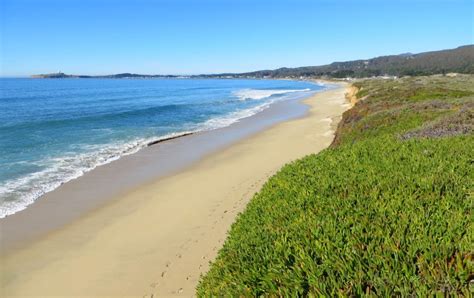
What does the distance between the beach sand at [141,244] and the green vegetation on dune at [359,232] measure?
10.0 ft

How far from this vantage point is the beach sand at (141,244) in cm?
766

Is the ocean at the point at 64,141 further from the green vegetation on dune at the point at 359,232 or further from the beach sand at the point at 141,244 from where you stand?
the green vegetation on dune at the point at 359,232

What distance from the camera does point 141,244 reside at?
931 centimetres

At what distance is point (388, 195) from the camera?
4926 millimetres

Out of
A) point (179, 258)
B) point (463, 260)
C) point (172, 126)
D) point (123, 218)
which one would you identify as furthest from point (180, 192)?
point (172, 126)

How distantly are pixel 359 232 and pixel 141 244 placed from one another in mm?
6649

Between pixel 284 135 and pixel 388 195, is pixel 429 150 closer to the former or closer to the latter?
pixel 388 195

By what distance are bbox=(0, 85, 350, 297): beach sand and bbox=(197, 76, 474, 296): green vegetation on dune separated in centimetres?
305

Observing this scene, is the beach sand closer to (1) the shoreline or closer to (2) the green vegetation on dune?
(1) the shoreline

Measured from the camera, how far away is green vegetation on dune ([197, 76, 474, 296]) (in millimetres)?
3182

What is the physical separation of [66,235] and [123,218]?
64.4 inches

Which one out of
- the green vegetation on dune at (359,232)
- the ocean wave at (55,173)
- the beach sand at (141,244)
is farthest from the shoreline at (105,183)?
the green vegetation on dune at (359,232)

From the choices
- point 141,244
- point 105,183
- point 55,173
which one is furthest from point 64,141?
point 141,244

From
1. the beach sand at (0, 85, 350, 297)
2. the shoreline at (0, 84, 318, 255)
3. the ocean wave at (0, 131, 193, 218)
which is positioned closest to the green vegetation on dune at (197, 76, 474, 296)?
the beach sand at (0, 85, 350, 297)
